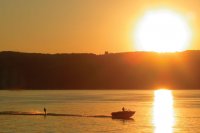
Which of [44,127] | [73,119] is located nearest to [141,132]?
[44,127]

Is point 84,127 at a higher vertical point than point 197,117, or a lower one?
lower

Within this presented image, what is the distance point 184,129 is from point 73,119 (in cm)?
2493

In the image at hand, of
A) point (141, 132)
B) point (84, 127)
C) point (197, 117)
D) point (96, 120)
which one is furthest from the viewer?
point (197, 117)

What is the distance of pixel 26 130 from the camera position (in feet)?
256

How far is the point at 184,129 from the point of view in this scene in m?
78.7

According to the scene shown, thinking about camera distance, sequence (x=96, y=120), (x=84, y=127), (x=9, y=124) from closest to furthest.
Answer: (x=84, y=127) < (x=9, y=124) < (x=96, y=120)

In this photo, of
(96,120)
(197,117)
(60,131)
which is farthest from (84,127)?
(197,117)

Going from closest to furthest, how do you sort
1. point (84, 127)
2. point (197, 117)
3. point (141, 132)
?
point (141, 132)
point (84, 127)
point (197, 117)

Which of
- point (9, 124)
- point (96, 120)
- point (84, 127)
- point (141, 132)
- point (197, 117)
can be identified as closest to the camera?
point (141, 132)

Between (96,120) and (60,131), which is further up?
(96,120)

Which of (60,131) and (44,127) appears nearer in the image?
(60,131)

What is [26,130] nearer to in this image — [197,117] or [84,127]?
[84,127]

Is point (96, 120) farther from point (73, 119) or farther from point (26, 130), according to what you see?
point (26, 130)

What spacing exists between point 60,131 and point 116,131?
818 centimetres
